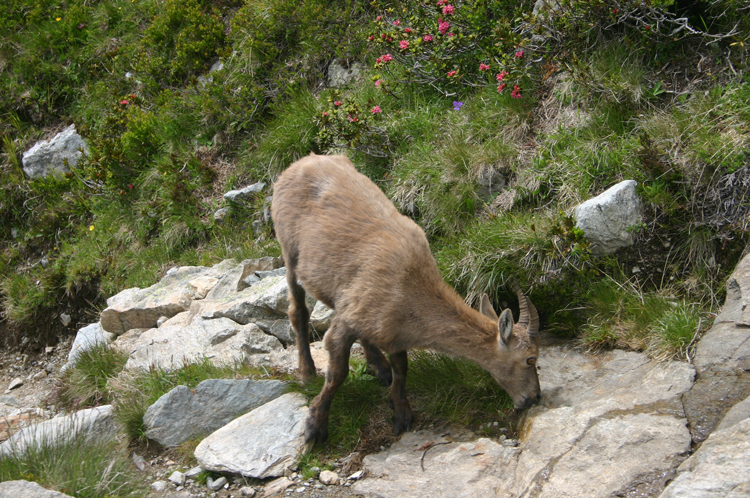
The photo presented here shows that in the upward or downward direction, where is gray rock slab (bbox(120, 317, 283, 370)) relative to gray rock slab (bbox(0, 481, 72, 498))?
downward

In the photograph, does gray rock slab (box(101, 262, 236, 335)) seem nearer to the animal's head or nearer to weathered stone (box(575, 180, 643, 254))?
the animal's head

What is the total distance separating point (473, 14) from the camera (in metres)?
7.73

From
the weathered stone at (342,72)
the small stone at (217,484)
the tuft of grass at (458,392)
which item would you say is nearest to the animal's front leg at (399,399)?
the tuft of grass at (458,392)

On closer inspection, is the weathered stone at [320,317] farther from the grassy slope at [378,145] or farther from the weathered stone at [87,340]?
the weathered stone at [87,340]

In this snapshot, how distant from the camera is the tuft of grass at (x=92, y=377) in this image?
22.6ft

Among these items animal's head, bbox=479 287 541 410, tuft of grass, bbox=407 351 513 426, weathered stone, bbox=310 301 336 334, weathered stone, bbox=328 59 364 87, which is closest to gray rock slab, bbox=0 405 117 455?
weathered stone, bbox=310 301 336 334

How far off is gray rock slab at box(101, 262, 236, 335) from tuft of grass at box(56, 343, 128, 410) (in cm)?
57

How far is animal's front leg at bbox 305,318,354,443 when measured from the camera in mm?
5105

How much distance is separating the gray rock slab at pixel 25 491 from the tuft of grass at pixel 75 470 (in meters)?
0.25

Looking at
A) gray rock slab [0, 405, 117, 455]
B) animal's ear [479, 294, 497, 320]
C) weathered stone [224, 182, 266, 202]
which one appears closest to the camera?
gray rock slab [0, 405, 117, 455]

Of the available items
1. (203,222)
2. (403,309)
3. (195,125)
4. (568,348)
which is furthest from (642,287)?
(195,125)

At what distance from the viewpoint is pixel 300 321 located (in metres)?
6.21

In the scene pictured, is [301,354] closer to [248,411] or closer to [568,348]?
[248,411]

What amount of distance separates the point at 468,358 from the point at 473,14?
472cm
